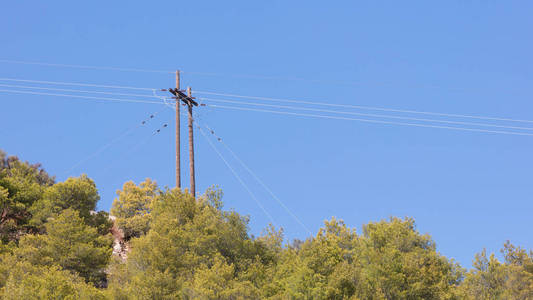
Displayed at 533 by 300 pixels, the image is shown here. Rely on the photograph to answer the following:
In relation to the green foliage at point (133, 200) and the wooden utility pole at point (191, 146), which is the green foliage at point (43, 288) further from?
the green foliage at point (133, 200)

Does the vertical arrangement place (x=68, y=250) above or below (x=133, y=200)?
below

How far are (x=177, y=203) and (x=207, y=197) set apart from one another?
2695mm

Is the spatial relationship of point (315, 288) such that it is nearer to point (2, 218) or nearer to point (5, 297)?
point (5, 297)

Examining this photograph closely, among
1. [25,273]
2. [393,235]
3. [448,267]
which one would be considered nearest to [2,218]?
[25,273]

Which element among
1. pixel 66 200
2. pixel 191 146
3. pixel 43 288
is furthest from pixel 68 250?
Result: pixel 191 146

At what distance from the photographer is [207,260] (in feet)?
160

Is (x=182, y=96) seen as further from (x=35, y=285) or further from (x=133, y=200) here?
(x=133, y=200)

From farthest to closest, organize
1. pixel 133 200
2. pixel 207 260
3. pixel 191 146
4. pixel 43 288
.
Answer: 1. pixel 133 200
2. pixel 191 146
3. pixel 207 260
4. pixel 43 288

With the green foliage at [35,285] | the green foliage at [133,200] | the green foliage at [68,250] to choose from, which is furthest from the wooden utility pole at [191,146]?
the green foliage at [133,200]

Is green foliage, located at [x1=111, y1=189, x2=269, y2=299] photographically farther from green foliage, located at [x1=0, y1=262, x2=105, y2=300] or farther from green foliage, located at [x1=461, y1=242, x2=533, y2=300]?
green foliage, located at [x1=461, y1=242, x2=533, y2=300]

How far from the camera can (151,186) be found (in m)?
87.2

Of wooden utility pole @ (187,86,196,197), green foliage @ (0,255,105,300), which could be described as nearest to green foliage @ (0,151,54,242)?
green foliage @ (0,255,105,300)

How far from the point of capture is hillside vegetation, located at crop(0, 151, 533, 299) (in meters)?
45.1

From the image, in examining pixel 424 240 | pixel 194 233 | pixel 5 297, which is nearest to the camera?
pixel 5 297
